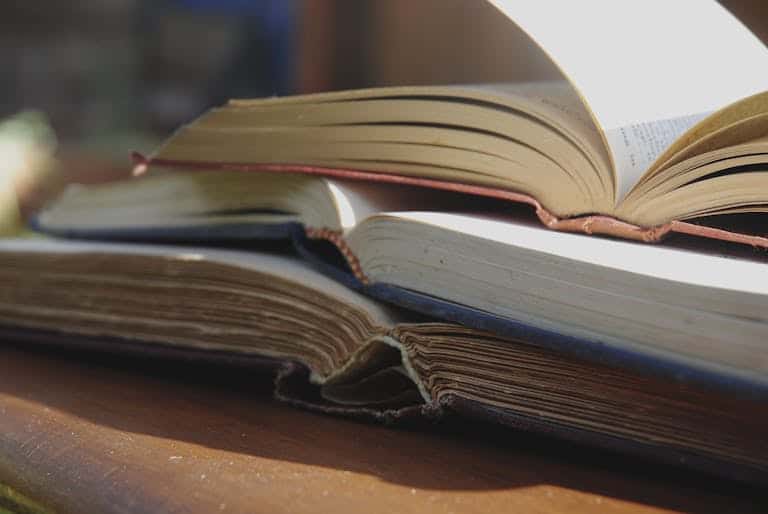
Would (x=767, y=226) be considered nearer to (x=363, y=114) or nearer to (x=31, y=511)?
(x=363, y=114)

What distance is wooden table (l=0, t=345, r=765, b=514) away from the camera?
533mm

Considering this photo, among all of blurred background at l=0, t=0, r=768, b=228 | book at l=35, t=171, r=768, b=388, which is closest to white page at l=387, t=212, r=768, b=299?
book at l=35, t=171, r=768, b=388

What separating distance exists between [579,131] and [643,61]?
5.1 inches

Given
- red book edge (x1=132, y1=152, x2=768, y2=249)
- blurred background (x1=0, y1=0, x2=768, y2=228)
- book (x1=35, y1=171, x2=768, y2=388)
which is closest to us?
book (x1=35, y1=171, x2=768, y2=388)

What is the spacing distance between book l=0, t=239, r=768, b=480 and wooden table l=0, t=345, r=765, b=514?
0.07 feet

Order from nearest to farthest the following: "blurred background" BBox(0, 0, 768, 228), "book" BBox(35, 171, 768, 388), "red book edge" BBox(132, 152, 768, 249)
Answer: "book" BBox(35, 171, 768, 388) < "red book edge" BBox(132, 152, 768, 249) < "blurred background" BBox(0, 0, 768, 228)

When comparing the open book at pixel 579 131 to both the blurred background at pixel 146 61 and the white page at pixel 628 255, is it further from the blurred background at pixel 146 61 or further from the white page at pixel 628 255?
the blurred background at pixel 146 61

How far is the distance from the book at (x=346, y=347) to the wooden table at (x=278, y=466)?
0.02m

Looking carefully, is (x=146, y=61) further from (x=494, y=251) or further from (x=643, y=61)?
(x=494, y=251)

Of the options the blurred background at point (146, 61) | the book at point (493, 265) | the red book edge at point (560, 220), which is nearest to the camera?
the book at point (493, 265)

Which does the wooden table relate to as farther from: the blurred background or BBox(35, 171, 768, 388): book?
the blurred background

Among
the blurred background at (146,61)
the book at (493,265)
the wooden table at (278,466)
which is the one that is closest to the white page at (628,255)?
the book at (493,265)

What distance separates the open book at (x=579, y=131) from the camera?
658 millimetres

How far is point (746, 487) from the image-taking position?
1.85ft
